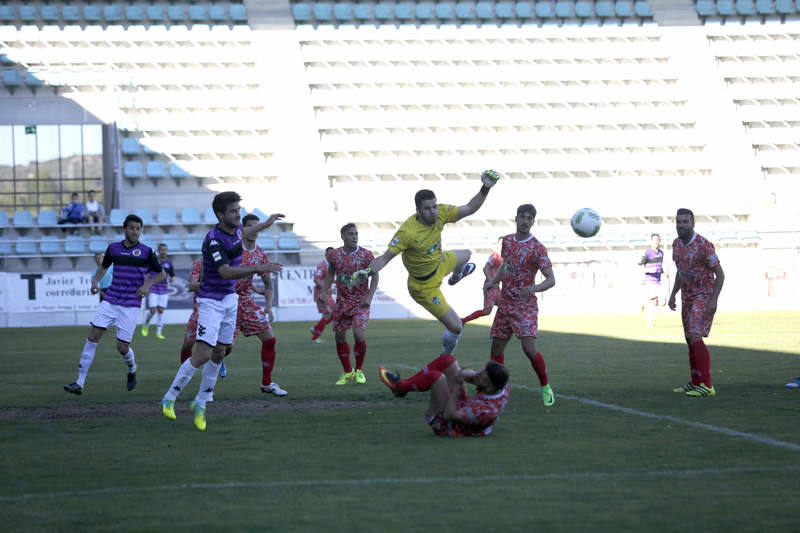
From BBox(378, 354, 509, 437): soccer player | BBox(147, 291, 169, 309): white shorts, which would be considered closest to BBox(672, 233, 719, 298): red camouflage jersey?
BBox(378, 354, 509, 437): soccer player

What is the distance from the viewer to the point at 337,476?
21.4ft

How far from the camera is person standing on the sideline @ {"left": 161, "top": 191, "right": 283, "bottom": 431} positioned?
28.6 ft

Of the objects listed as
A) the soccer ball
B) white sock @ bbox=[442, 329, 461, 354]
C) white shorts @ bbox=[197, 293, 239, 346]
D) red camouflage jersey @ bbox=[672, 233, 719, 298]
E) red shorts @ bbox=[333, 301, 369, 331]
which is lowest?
white sock @ bbox=[442, 329, 461, 354]

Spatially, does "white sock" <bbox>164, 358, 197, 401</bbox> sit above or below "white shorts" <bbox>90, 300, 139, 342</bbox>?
below

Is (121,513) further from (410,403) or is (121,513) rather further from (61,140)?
(61,140)

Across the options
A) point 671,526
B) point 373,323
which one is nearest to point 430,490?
point 671,526

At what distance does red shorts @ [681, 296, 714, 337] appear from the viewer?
34.9ft

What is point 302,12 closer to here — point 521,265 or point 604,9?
point 604,9

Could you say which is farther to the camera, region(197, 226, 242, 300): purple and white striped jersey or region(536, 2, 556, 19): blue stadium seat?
region(536, 2, 556, 19): blue stadium seat

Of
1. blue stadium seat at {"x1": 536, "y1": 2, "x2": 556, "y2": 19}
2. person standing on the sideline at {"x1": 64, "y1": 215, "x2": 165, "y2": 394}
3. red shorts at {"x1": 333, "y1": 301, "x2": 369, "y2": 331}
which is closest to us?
person standing on the sideline at {"x1": 64, "y1": 215, "x2": 165, "y2": 394}

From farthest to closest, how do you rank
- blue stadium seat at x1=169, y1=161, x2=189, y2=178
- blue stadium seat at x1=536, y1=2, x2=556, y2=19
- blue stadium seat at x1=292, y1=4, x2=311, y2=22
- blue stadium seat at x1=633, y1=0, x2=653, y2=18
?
blue stadium seat at x1=633, y1=0, x2=653, y2=18
blue stadium seat at x1=536, y1=2, x2=556, y2=19
blue stadium seat at x1=292, y1=4, x2=311, y2=22
blue stadium seat at x1=169, y1=161, x2=189, y2=178

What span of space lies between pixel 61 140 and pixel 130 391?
96.7 feet

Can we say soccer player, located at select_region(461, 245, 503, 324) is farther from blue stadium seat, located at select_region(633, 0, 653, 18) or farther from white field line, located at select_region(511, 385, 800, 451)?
blue stadium seat, located at select_region(633, 0, 653, 18)

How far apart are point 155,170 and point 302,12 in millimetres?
11210
